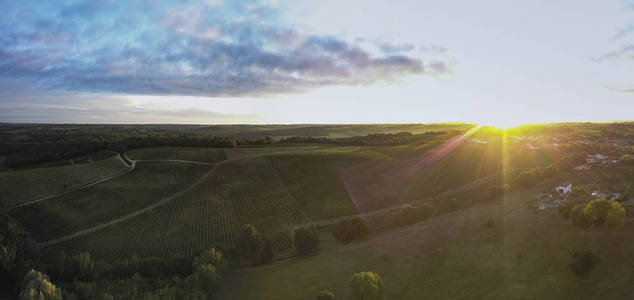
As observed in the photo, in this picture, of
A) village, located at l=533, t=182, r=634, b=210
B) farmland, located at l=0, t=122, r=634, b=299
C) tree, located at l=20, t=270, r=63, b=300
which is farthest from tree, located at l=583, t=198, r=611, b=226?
tree, located at l=20, t=270, r=63, b=300

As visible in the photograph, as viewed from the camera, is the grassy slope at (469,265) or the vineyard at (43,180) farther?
the vineyard at (43,180)

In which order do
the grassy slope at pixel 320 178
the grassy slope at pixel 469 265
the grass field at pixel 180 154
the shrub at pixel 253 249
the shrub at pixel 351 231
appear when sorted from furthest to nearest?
the grass field at pixel 180 154 < the grassy slope at pixel 320 178 < the shrub at pixel 351 231 < the shrub at pixel 253 249 < the grassy slope at pixel 469 265

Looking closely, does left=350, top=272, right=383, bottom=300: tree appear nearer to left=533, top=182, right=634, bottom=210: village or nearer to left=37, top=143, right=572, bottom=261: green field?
left=37, top=143, right=572, bottom=261: green field

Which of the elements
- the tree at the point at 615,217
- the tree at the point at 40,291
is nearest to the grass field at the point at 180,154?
the tree at the point at 40,291

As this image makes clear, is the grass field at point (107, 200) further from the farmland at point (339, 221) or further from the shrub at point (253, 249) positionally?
the shrub at point (253, 249)

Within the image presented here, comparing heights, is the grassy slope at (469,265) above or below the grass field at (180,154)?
below

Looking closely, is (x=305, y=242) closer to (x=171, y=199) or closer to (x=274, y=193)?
(x=274, y=193)

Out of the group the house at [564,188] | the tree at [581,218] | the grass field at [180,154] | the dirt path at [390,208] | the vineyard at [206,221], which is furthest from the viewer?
the grass field at [180,154]

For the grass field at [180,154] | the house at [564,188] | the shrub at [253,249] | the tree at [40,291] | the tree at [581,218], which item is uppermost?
the grass field at [180,154]
